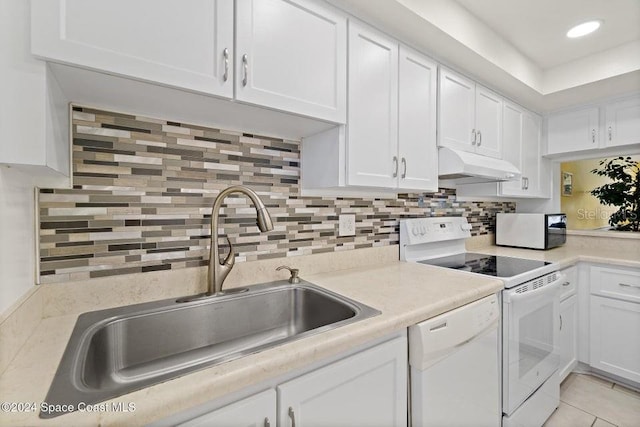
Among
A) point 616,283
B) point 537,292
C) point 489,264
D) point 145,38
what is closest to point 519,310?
point 537,292

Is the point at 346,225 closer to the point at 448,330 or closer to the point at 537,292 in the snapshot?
the point at 448,330

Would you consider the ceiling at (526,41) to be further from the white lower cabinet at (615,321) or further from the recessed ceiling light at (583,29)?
the white lower cabinet at (615,321)

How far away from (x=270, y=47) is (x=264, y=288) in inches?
38.0

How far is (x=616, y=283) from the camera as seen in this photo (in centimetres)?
204

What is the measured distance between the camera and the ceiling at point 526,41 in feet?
4.75

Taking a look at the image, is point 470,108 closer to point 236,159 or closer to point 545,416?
point 236,159

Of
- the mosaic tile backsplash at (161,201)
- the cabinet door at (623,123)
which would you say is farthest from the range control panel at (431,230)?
the cabinet door at (623,123)

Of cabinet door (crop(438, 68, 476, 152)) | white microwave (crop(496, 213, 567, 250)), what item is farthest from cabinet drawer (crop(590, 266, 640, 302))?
cabinet door (crop(438, 68, 476, 152))

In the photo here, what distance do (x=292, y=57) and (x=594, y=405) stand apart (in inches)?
109

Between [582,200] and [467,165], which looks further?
[582,200]

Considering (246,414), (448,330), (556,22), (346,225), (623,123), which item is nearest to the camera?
(246,414)

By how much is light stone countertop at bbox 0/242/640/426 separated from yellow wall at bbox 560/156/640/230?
2462 millimetres

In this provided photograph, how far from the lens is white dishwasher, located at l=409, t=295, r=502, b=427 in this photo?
102 cm

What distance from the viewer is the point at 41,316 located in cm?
93
